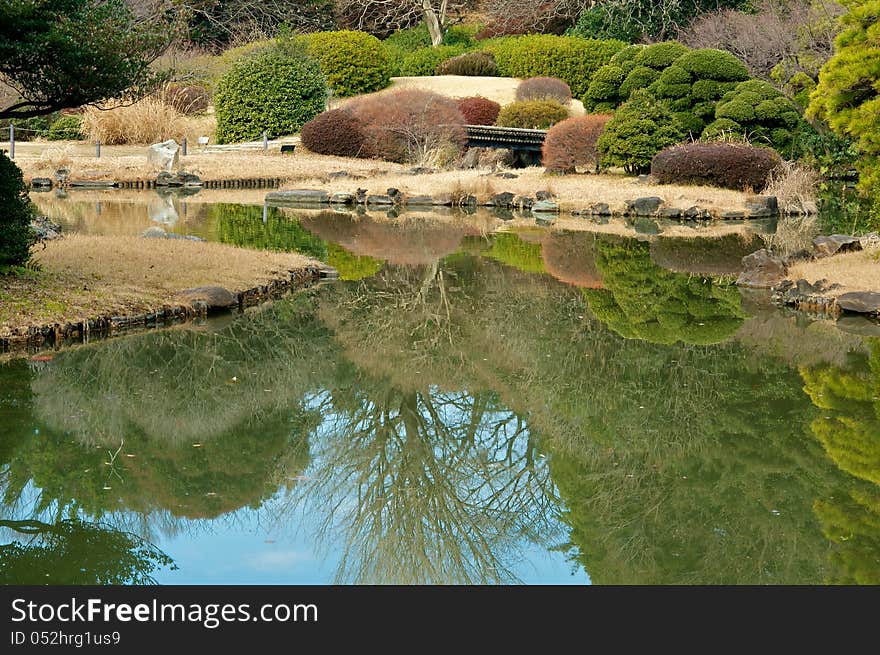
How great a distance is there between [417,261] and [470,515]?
10501 mm

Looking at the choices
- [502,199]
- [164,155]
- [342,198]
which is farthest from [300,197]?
[164,155]

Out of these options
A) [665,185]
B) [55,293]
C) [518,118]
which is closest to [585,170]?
[665,185]

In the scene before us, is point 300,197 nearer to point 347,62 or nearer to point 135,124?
point 135,124

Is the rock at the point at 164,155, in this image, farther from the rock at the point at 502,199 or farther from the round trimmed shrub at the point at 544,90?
the round trimmed shrub at the point at 544,90

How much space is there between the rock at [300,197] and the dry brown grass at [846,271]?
14231 mm

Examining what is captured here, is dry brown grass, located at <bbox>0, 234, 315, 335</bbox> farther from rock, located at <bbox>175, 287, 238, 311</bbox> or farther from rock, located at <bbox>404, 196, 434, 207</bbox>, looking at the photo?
rock, located at <bbox>404, 196, 434, 207</bbox>

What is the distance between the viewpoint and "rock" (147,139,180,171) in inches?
1198

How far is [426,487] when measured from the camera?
7375 millimetres

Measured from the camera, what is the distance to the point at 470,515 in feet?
22.8

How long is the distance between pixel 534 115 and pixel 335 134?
21.2ft

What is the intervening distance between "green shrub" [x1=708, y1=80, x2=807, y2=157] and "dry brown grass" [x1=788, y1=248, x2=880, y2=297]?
482 inches

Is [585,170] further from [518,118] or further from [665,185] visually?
[518,118]

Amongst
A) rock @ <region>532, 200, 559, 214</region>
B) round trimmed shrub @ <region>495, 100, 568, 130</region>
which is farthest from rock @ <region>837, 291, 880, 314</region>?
round trimmed shrub @ <region>495, 100, 568, 130</region>

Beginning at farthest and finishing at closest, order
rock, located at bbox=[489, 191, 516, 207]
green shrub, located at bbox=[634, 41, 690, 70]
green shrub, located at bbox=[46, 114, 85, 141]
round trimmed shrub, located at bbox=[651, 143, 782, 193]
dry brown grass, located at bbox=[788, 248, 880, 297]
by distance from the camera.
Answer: green shrub, located at bbox=[46, 114, 85, 141] < green shrub, located at bbox=[634, 41, 690, 70] < rock, located at bbox=[489, 191, 516, 207] < round trimmed shrub, located at bbox=[651, 143, 782, 193] < dry brown grass, located at bbox=[788, 248, 880, 297]
